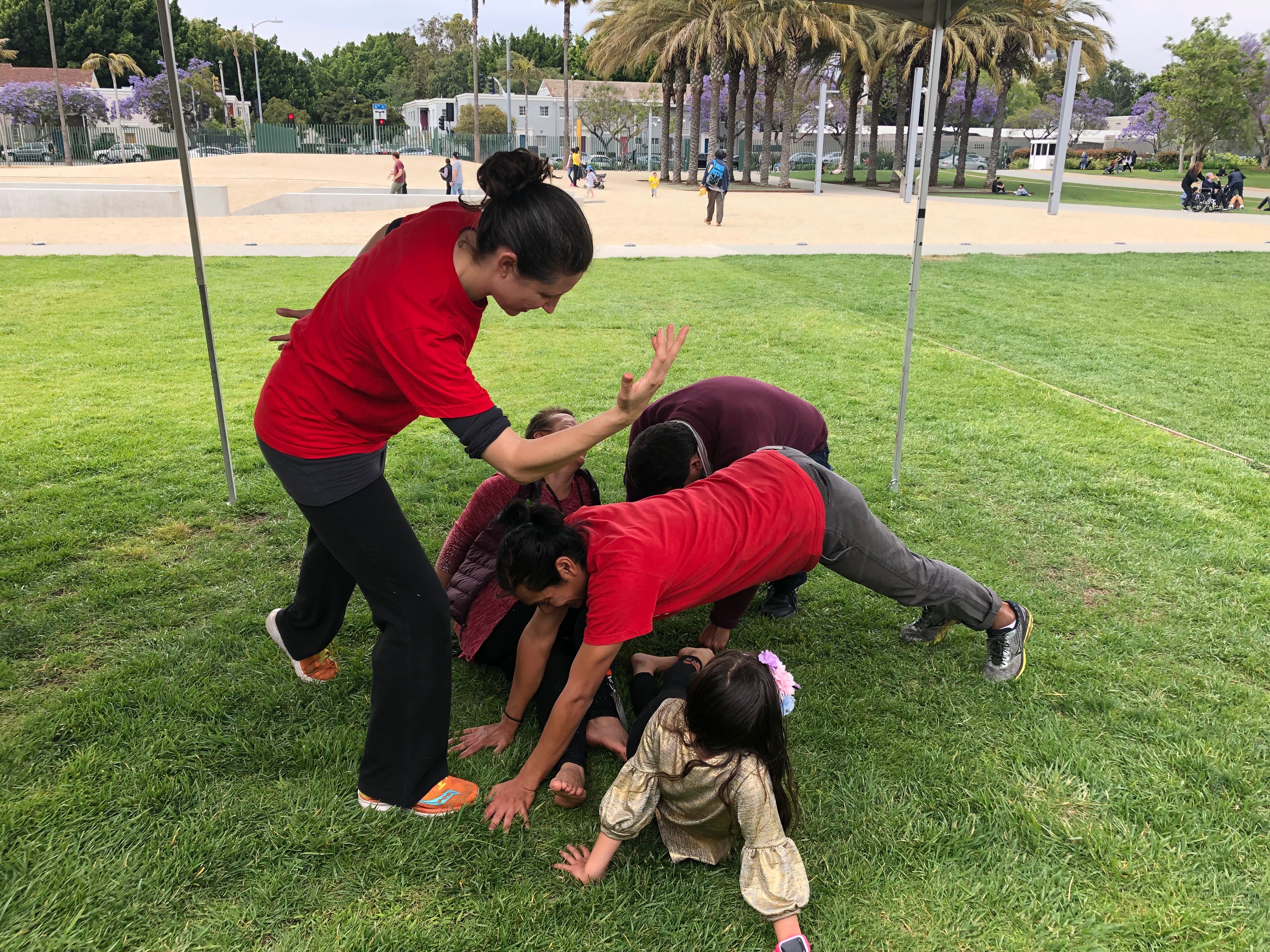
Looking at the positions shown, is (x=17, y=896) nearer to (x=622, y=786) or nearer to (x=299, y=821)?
(x=299, y=821)

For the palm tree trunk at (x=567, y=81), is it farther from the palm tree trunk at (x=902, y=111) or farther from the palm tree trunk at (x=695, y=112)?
the palm tree trunk at (x=902, y=111)

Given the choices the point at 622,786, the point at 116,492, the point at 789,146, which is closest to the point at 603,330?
the point at 116,492

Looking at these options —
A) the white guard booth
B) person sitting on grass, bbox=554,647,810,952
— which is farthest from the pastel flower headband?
the white guard booth

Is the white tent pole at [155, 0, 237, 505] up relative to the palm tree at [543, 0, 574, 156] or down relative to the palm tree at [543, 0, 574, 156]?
down

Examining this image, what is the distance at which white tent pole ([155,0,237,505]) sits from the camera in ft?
12.6

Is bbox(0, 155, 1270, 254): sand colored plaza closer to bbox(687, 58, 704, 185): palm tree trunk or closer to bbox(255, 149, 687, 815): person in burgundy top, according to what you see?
bbox(687, 58, 704, 185): palm tree trunk

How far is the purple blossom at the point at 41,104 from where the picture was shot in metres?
47.2

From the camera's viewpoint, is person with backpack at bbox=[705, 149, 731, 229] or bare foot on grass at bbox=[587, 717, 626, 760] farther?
person with backpack at bbox=[705, 149, 731, 229]

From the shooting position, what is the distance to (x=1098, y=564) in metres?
4.21

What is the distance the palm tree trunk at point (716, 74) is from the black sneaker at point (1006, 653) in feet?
105

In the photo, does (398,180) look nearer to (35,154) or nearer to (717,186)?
(717,186)

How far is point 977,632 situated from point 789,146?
121 ft

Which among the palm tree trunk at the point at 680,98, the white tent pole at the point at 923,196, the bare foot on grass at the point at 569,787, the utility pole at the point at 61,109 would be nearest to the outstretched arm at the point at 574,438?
the bare foot on grass at the point at 569,787

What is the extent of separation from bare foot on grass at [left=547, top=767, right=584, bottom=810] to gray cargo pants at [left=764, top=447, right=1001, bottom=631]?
1.04 meters
